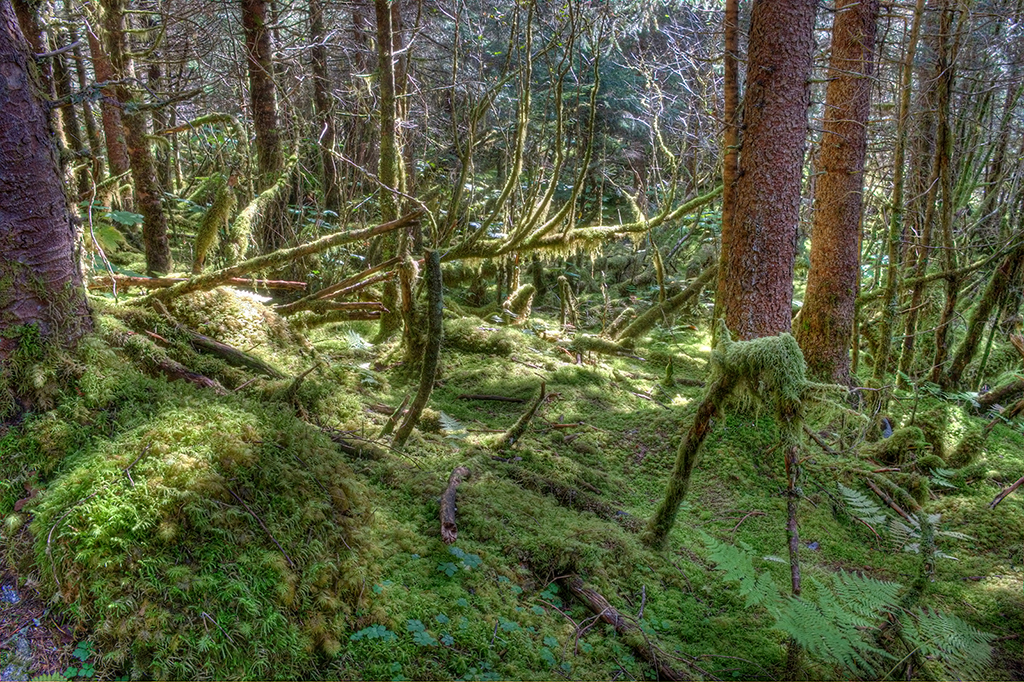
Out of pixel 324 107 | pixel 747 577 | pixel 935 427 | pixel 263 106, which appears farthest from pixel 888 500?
pixel 324 107

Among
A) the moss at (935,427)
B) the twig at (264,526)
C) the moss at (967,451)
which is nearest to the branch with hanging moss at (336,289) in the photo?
the twig at (264,526)

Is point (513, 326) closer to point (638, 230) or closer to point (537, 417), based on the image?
point (638, 230)

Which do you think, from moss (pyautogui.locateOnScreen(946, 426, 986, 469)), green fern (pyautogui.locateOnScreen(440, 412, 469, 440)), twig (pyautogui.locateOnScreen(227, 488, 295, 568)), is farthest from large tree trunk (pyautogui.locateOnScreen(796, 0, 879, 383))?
twig (pyautogui.locateOnScreen(227, 488, 295, 568))

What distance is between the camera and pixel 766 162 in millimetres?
5000

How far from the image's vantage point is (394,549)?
2715mm

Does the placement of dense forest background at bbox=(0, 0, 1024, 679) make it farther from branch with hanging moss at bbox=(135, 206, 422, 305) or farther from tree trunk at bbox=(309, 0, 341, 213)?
tree trunk at bbox=(309, 0, 341, 213)

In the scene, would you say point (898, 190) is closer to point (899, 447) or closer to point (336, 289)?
point (899, 447)

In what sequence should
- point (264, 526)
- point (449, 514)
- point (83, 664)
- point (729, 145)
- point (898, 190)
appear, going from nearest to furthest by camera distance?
point (83, 664) → point (264, 526) → point (449, 514) → point (729, 145) → point (898, 190)

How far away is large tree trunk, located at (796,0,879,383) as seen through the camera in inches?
249

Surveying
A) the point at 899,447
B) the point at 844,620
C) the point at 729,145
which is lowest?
the point at 899,447

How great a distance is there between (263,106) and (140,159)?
1.98 m

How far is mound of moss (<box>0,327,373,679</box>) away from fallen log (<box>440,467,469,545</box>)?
47 cm

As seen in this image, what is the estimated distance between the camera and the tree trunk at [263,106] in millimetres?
7344

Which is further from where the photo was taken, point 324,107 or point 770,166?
point 324,107
